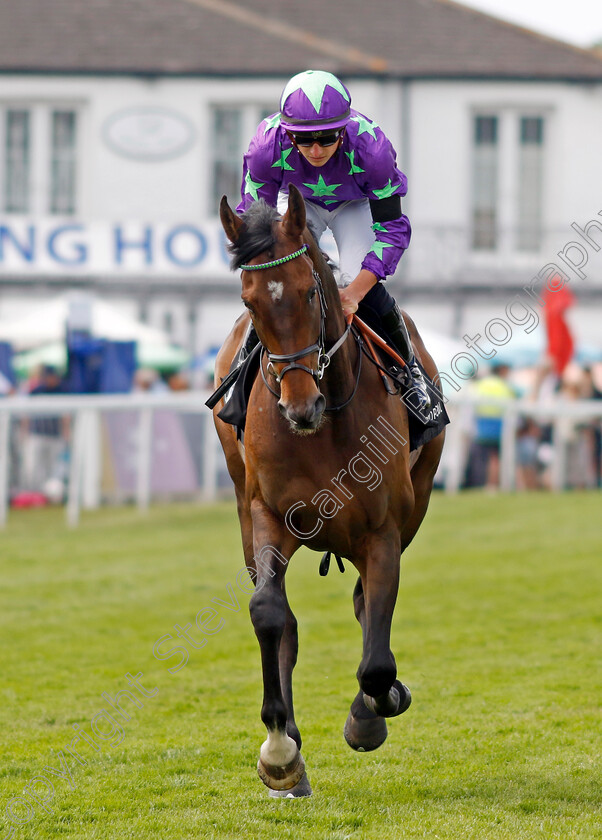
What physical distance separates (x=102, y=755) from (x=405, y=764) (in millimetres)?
1310

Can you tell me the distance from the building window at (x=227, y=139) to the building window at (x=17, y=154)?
11.7ft

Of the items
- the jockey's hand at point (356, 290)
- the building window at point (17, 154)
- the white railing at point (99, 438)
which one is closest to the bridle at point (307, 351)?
the jockey's hand at point (356, 290)

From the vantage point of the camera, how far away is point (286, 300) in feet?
14.1

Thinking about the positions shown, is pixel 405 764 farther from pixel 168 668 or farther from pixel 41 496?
pixel 41 496

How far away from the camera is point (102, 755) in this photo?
5.53m

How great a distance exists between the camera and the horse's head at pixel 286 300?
4289 millimetres

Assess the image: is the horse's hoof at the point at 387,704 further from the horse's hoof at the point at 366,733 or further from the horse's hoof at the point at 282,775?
the horse's hoof at the point at 282,775

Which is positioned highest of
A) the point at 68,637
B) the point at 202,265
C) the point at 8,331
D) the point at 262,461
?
the point at 202,265

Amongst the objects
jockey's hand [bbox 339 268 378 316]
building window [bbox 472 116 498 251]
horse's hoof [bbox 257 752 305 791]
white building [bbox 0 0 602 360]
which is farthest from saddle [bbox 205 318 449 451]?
building window [bbox 472 116 498 251]

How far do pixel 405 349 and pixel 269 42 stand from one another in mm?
20446

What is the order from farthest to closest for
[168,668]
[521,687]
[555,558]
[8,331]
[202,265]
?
[202,265]
[8,331]
[555,558]
[168,668]
[521,687]

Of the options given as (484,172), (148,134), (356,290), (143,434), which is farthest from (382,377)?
(484,172)

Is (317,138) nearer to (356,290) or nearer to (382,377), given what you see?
(356,290)

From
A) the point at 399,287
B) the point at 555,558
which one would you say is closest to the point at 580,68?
the point at 399,287
